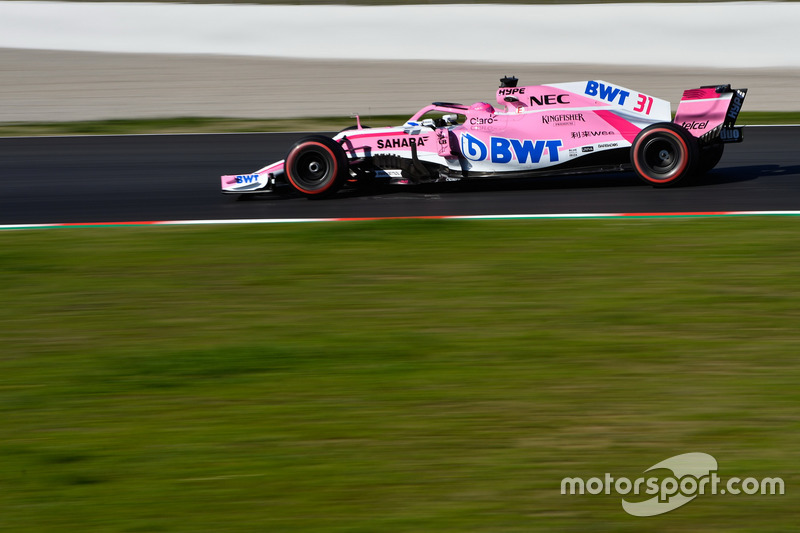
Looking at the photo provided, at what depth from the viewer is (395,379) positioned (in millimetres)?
5566

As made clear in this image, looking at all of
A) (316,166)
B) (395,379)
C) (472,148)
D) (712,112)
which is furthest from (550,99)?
(395,379)

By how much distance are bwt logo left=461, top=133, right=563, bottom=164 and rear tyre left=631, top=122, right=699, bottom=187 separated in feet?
2.86

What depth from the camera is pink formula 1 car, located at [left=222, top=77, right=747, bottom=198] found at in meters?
10.4

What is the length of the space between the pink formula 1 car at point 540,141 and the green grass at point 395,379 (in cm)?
176

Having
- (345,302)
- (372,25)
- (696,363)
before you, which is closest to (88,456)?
(345,302)

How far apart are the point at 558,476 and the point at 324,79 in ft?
58.7

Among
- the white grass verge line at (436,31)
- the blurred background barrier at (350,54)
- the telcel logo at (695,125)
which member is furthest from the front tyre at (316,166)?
the white grass verge line at (436,31)

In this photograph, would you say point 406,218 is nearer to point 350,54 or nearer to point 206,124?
point 206,124

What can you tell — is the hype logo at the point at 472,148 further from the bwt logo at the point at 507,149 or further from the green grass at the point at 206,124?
the green grass at the point at 206,124

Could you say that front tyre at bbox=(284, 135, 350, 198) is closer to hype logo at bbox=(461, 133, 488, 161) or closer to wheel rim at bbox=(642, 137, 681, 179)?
hype logo at bbox=(461, 133, 488, 161)

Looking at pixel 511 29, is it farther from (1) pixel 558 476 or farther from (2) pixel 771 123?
(1) pixel 558 476

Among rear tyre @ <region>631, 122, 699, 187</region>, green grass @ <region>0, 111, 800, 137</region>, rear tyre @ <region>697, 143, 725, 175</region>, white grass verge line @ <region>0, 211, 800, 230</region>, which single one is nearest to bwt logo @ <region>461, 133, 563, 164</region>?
rear tyre @ <region>631, 122, 699, 187</region>

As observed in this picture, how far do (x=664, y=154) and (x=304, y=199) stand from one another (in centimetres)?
404

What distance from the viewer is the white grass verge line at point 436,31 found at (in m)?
20.7
